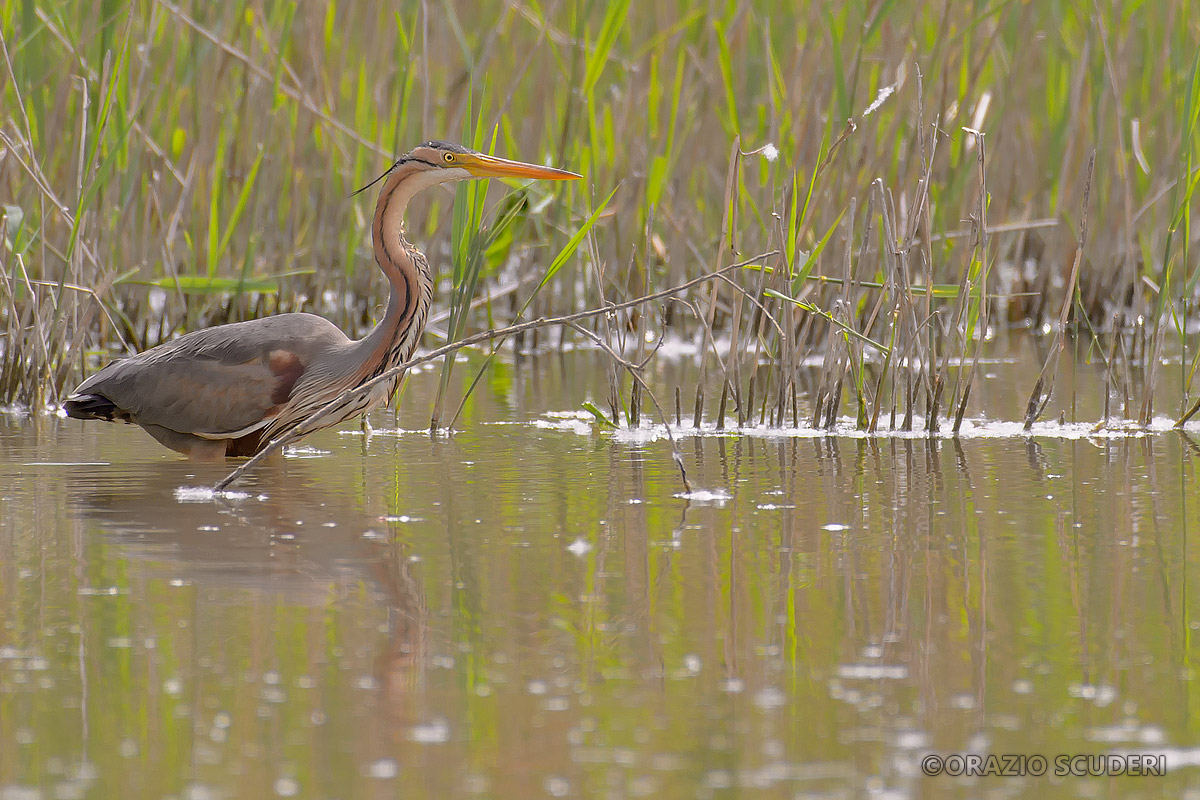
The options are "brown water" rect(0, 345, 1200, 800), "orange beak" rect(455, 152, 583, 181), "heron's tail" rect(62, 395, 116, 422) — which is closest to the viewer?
"brown water" rect(0, 345, 1200, 800)

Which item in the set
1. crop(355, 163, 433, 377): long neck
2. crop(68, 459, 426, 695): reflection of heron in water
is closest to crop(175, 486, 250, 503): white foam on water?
crop(68, 459, 426, 695): reflection of heron in water

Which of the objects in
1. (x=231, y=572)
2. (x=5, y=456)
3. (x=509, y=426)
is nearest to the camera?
(x=231, y=572)

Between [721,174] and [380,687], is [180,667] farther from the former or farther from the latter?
[721,174]

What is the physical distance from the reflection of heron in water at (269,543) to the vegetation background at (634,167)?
1063 mm

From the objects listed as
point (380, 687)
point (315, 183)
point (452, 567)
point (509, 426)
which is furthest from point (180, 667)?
point (315, 183)

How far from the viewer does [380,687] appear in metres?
2.54

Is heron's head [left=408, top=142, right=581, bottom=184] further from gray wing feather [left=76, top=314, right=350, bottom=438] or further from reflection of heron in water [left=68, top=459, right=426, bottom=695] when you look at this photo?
reflection of heron in water [left=68, top=459, right=426, bottom=695]

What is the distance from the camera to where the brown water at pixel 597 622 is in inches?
87.9

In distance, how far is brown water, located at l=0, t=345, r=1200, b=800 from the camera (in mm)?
2232

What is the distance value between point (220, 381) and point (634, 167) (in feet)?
8.43

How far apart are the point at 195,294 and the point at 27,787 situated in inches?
178

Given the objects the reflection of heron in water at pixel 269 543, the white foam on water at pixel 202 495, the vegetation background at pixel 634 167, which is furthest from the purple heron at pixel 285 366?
the white foam on water at pixel 202 495

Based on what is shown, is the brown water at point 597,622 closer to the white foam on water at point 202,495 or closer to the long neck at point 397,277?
the white foam on water at point 202,495

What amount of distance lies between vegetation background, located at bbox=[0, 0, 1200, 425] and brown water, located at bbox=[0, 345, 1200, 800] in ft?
2.55
